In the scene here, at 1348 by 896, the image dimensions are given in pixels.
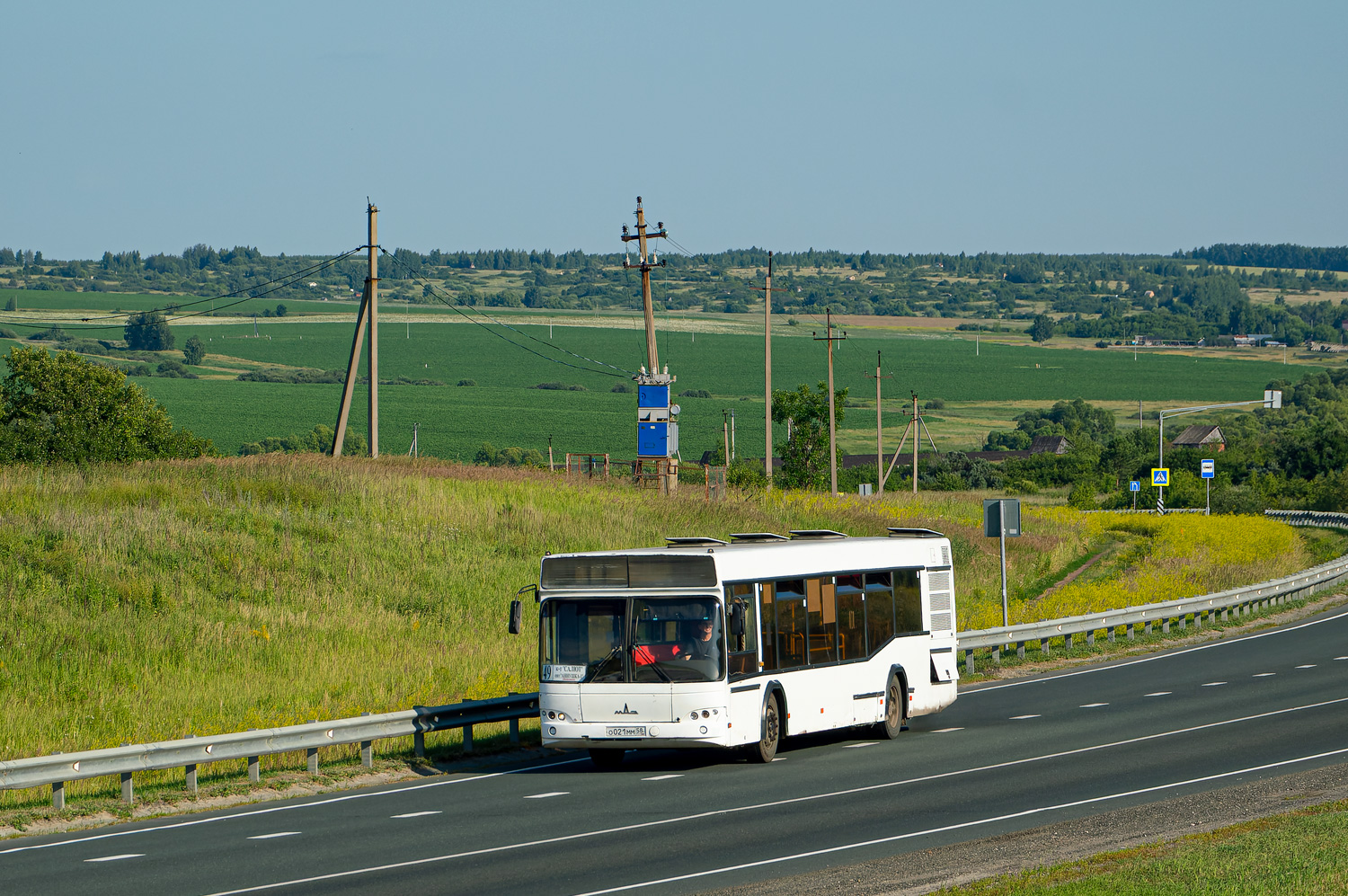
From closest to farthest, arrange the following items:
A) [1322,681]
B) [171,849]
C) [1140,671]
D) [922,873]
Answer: [922,873] < [171,849] < [1322,681] < [1140,671]

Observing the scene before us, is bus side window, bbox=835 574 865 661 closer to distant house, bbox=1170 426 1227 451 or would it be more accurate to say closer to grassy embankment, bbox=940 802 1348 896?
grassy embankment, bbox=940 802 1348 896

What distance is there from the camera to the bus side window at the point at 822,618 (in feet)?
61.7

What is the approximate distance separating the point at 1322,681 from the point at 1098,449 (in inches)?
4446

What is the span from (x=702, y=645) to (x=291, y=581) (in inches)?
589

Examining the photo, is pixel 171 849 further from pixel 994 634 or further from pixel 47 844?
pixel 994 634

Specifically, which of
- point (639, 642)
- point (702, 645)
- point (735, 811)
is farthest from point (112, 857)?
point (702, 645)

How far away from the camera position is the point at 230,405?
454ft

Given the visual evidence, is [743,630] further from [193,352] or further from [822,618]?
[193,352]

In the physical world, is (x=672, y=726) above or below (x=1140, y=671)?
above

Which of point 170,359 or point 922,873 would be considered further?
point 170,359

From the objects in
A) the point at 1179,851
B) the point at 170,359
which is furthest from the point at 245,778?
the point at 170,359

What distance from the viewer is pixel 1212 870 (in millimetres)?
10320

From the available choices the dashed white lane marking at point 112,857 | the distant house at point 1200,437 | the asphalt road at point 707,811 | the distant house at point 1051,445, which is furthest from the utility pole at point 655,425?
the distant house at point 1200,437

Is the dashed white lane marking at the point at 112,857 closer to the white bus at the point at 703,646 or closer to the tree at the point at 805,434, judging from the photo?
the white bus at the point at 703,646
